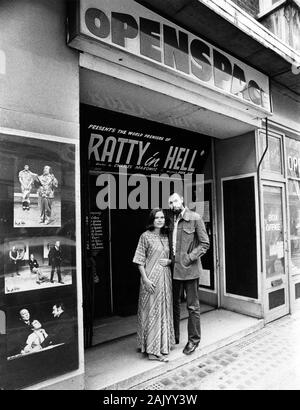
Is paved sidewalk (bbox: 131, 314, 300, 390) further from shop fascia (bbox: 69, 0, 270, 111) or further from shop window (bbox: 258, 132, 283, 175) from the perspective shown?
shop fascia (bbox: 69, 0, 270, 111)

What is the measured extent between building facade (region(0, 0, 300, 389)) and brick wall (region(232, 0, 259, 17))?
0.04 metres

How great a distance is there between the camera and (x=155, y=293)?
11.7ft

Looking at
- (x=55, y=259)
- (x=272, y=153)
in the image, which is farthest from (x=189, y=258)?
(x=272, y=153)

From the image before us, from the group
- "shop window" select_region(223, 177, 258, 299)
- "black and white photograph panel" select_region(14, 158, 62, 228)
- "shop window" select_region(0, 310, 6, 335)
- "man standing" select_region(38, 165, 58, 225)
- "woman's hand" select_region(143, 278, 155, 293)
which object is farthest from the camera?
"shop window" select_region(223, 177, 258, 299)

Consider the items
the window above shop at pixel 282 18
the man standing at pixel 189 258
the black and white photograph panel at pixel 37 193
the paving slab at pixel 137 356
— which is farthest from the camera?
the window above shop at pixel 282 18

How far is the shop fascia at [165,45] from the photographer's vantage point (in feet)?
9.93

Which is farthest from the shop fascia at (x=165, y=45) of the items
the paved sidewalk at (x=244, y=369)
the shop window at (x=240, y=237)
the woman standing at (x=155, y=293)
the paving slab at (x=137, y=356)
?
the paved sidewalk at (x=244, y=369)

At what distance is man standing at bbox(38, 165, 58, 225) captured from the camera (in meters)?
2.71

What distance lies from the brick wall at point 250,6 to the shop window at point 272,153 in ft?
7.24

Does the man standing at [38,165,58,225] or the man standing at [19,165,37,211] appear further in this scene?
the man standing at [38,165,58,225]

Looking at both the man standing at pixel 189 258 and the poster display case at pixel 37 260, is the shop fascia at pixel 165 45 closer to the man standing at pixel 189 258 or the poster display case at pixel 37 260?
the poster display case at pixel 37 260

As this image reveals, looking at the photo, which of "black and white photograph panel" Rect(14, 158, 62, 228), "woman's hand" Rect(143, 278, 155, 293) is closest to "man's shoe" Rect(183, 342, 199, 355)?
"woman's hand" Rect(143, 278, 155, 293)

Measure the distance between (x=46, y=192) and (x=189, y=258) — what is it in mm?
1875

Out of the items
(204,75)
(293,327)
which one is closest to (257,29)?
(204,75)
